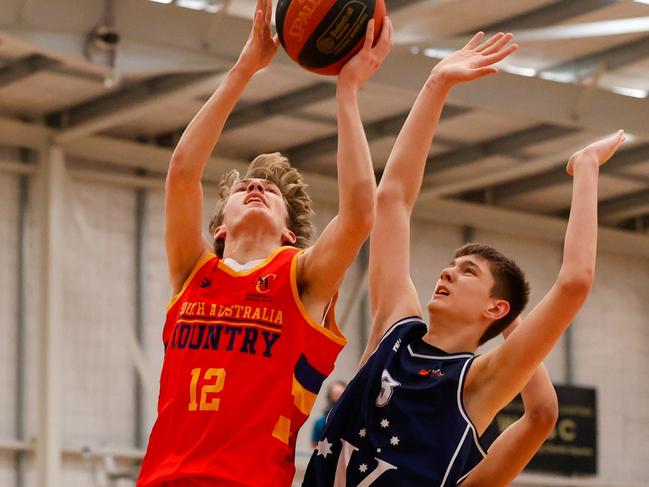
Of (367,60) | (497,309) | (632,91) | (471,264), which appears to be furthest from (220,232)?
(632,91)

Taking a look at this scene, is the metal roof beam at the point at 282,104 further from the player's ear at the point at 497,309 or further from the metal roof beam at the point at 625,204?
the player's ear at the point at 497,309

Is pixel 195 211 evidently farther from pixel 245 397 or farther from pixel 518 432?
pixel 518 432

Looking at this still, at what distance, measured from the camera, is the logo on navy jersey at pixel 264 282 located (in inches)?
166

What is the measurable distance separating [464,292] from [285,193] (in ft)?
2.19

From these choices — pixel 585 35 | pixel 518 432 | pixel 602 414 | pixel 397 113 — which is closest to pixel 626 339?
pixel 602 414

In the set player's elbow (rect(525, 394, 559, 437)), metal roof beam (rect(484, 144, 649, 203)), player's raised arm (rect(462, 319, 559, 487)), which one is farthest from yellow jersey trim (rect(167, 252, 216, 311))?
metal roof beam (rect(484, 144, 649, 203))

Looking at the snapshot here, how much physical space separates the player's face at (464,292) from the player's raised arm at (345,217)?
0.42 metres

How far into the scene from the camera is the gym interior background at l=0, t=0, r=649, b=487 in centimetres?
1197

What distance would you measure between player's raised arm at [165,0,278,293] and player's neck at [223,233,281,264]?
10cm

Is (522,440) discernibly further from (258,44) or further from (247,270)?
(258,44)

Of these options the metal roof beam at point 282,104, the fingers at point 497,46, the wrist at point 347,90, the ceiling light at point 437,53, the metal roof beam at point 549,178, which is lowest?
the wrist at point 347,90

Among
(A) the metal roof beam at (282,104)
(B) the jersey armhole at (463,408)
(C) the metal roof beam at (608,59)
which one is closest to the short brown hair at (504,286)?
(B) the jersey armhole at (463,408)

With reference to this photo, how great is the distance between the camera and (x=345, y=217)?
414 cm

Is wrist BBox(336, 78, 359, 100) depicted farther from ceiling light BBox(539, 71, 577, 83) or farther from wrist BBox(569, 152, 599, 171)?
ceiling light BBox(539, 71, 577, 83)
